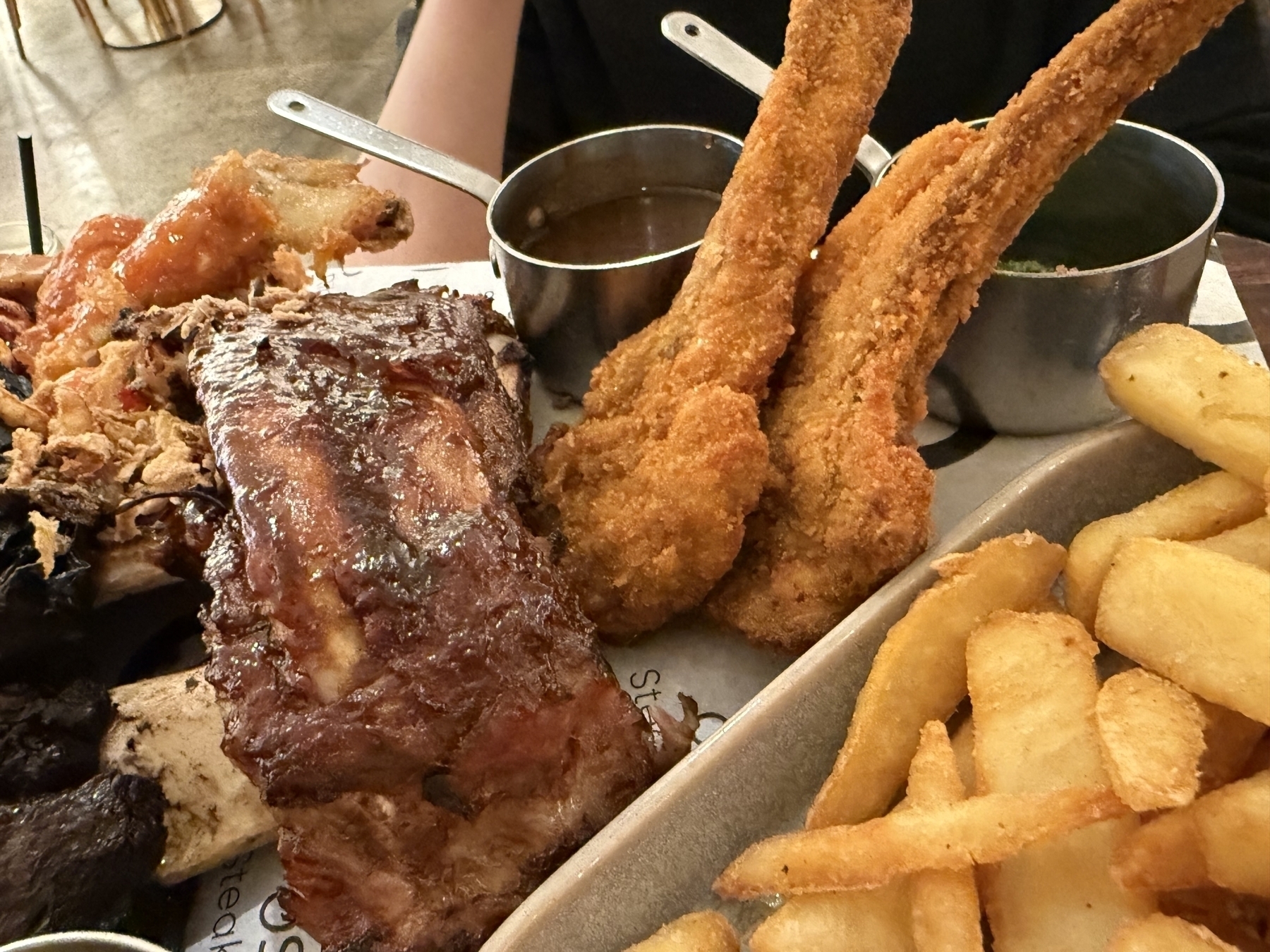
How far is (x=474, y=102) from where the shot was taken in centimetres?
280

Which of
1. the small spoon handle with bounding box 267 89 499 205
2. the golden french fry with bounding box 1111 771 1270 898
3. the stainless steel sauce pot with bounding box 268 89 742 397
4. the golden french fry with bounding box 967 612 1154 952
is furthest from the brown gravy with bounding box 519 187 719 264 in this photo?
the golden french fry with bounding box 1111 771 1270 898

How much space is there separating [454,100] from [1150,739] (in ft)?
8.49

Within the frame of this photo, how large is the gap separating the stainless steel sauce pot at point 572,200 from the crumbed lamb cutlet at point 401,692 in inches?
21.9

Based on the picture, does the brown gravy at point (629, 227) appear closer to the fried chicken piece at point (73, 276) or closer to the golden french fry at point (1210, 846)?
the fried chicken piece at point (73, 276)

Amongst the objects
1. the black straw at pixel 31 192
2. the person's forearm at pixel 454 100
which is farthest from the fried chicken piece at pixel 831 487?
the black straw at pixel 31 192

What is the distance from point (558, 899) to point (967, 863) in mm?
395

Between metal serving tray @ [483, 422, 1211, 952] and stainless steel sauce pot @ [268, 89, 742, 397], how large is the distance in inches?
26.2

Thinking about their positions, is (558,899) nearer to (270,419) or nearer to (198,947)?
(198,947)

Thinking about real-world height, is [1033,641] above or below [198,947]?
above

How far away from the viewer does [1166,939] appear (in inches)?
30.2

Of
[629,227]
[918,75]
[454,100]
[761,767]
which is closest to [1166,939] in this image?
[761,767]

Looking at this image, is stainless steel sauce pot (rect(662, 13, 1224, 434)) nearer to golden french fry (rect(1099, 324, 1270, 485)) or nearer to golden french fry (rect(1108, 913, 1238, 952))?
golden french fry (rect(1099, 324, 1270, 485))

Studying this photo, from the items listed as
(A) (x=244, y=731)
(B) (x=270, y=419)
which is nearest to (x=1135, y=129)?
(B) (x=270, y=419)

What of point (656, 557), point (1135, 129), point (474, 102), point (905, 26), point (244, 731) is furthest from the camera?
point (474, 102)
